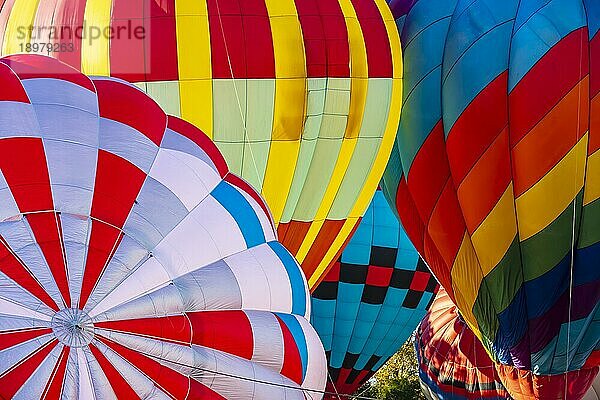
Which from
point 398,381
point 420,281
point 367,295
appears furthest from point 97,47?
point 398,381

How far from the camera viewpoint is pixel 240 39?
A: 224 inches

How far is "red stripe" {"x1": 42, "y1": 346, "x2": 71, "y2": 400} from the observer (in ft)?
12.5

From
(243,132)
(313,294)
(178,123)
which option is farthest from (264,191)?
(313,294)

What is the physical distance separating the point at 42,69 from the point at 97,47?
110 centimetres

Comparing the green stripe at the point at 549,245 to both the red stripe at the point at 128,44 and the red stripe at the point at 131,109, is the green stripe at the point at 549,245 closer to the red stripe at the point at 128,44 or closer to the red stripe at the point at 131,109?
the red stripe at the point at 128,44

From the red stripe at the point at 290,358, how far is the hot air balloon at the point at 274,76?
1.47 m

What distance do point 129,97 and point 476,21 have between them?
7.06 ft

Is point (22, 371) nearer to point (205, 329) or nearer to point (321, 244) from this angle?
point (205, 329)

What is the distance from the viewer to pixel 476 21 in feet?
20.6

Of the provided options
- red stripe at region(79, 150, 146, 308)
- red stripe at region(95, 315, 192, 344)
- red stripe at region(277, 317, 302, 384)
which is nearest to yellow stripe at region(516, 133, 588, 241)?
red stripe at region(277, 317, 302, 384)

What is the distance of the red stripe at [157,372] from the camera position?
3.90 m

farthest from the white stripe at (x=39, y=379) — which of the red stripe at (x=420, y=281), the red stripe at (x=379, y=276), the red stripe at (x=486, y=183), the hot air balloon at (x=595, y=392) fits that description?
the hot air balloon at (x=595, y=392)

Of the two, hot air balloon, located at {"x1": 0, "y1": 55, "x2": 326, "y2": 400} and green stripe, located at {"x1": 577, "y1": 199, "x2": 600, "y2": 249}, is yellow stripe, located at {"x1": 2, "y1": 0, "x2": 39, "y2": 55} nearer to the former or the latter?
hot air balloon, located at {"x1": 0, "y1": 55, "x2": 326, "y2": 400}

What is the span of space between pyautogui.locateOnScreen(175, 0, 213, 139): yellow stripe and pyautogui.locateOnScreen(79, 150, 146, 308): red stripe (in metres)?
1.36
